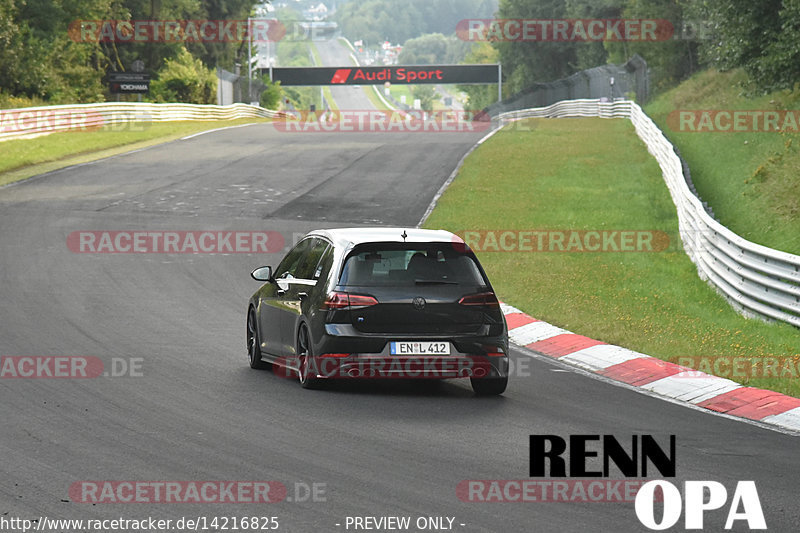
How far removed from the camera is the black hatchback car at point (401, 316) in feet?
33.3

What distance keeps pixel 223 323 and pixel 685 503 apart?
856cm

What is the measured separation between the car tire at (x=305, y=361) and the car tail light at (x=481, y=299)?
139 cm

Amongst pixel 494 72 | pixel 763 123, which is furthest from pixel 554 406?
pixel 494 72

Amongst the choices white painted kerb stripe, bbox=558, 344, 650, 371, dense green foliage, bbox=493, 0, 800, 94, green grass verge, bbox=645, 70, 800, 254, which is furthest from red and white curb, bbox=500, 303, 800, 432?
dense green foliage, bbox=493, 0, 800, 94

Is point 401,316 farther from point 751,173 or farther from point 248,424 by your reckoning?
point 751,173

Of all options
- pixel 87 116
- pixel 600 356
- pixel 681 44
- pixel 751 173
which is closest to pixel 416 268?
pixel 600 356

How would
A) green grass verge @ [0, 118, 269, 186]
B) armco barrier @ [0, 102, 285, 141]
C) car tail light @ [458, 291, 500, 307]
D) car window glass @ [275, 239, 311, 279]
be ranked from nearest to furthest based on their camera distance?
car tail light @ [458, 291, 500, 307] → car window glass @ [275, 239, 311, 279] → green grass verge @ [0, 118, 269, 186] → armco barrier @ [0, 102, 285, 141]

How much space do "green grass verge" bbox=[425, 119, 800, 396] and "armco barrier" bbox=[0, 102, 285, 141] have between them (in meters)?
14.7

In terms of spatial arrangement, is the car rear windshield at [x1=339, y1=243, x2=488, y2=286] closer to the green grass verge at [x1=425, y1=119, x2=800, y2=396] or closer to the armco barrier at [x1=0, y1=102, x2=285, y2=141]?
the green grass verge at [x1=425, y1=119, x2=800, y2=396]

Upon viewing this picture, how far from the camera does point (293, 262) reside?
1198 cm

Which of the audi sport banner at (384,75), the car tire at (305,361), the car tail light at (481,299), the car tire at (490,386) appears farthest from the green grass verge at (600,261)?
the audi sport banner at (384,75)

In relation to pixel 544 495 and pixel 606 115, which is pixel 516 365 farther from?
pixel 606 115

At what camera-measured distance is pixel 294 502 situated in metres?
6.77

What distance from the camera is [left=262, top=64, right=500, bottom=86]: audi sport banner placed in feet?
384
